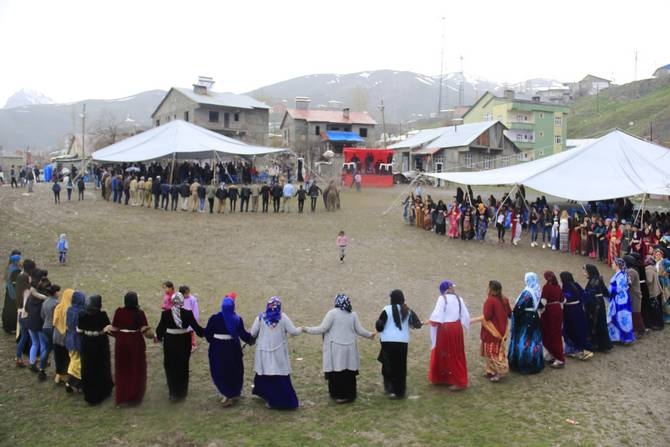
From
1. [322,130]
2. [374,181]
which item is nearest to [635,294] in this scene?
[374,181]

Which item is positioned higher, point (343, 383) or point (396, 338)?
point (396, 338)

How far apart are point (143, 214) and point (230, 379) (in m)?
15.9

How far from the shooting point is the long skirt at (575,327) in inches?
300

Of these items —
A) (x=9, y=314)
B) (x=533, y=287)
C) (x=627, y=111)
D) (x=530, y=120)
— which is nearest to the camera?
(x=533, y=287)

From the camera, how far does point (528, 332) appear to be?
705 centimetres

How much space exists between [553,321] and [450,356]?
1701mm

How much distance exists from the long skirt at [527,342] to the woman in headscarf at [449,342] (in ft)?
2.86

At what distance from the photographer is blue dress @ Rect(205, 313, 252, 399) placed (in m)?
6.18

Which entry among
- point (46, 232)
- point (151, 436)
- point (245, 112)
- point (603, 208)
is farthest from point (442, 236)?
point (245, 112)

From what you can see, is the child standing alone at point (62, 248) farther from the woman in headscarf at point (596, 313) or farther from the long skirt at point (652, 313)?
the long skirt at point (652, 313)

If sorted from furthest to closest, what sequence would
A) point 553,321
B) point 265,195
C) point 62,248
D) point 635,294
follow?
point 265,195 < point 62,248 < point 635,294 < point 553,321

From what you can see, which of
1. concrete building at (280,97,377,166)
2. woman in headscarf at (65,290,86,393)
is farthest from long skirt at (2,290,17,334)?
concrete building at (280,97,377,166)

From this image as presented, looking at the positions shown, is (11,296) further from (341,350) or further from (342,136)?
(342,136)

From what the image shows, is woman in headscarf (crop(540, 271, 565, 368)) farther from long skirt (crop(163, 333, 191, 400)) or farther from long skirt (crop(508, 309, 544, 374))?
long skirt (crop(163, 333, 191, 400))
